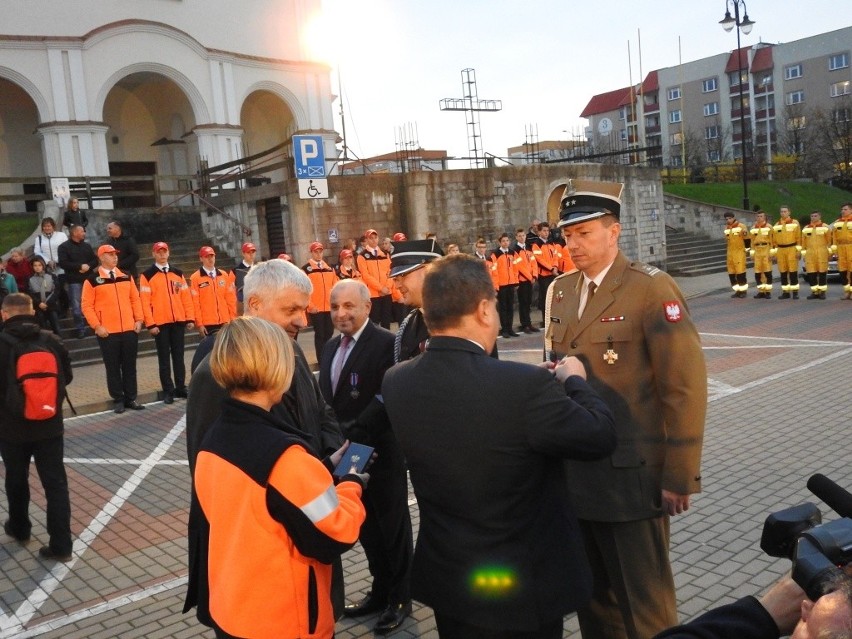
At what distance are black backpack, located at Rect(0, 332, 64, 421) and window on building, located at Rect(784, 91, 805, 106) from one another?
86.0 meters

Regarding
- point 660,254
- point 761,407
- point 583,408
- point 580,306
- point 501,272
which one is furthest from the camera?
point 660,254

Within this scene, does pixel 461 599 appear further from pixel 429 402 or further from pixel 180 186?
pixel 180 186

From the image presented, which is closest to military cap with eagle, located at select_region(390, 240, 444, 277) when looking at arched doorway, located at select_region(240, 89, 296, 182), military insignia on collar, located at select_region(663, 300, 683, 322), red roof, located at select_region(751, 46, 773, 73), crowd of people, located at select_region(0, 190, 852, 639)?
crowd of people, located at select_region(0, 190, 852, 639)

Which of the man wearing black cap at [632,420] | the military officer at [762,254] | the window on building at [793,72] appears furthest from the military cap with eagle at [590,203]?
the window on building at [793,72]

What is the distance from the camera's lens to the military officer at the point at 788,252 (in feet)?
59.7

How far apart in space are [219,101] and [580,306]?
84.8 ft

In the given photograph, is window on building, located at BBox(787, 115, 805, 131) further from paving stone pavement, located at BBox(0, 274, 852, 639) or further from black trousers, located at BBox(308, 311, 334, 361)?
paving stone pavement, located at BBox(0, 274, 852, 639)

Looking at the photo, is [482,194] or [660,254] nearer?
[482,194]

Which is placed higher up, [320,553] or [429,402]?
[429,402]

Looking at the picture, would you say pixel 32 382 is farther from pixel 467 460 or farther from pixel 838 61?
pixel 838 61

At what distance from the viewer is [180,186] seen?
91.7ft

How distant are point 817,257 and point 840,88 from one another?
6813cm

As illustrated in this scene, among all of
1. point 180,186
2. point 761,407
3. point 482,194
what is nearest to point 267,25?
point 180,186

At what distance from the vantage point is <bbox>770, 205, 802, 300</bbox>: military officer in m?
18.2
